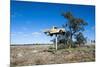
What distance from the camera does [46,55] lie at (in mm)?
2029

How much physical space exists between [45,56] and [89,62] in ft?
1.63

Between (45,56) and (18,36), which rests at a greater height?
(18,36)

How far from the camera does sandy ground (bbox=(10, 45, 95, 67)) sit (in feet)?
6.32

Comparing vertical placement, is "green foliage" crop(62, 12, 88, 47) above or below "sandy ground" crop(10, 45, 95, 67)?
above

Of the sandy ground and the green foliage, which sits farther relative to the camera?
the green foliage

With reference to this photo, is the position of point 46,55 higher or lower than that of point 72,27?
lower

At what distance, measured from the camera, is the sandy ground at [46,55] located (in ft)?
6.32

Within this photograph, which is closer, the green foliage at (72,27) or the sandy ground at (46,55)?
the sandy ground at (46,55)

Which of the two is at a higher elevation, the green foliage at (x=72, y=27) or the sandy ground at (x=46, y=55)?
the green foliage at (x=72, y=27)

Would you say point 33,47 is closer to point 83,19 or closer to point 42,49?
point 42,49

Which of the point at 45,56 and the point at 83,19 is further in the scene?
the point at 83,19
